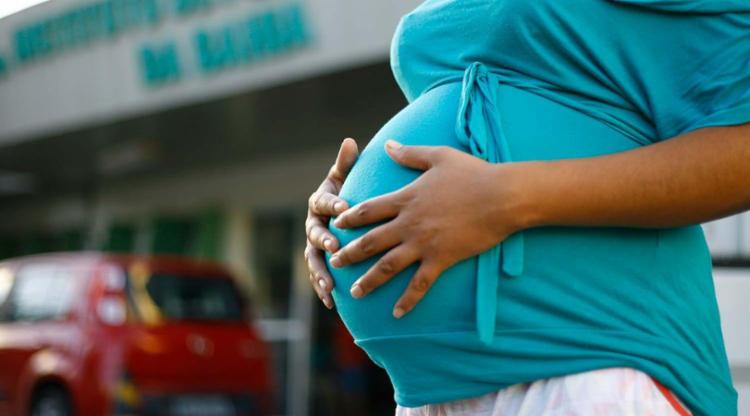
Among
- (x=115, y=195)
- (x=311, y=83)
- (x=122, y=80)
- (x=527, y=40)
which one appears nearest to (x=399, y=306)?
(x=527, y=40)

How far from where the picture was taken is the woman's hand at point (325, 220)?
1.53 meters

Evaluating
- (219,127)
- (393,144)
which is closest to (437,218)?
(393,144)

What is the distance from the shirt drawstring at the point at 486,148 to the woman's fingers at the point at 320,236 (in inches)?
9.7

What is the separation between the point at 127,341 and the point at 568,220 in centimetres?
627

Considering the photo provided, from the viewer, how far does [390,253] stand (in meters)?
1.35

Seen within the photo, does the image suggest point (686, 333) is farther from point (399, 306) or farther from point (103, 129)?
point (103, 129)

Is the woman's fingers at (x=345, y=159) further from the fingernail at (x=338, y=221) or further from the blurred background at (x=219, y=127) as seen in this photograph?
the blurred background at (x=219, y=127)

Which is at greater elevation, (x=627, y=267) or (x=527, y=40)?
(x=527, y=40)

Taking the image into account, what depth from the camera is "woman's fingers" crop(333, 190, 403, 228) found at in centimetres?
137

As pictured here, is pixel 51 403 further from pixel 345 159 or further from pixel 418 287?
pixel 418 287

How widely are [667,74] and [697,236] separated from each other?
24cm

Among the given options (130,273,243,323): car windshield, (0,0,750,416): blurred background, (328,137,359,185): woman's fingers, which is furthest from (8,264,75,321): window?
(328,137,359,185): woman's fingers

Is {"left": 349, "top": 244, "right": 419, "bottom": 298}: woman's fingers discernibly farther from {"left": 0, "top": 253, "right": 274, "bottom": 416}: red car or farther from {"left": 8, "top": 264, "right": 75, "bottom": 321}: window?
{"left": 8, "top": 264, "right": 75, "bottom": 321}: window

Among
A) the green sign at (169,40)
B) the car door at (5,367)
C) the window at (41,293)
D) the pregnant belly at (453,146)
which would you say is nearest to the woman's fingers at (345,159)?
the pregnant belly at (453,146)
